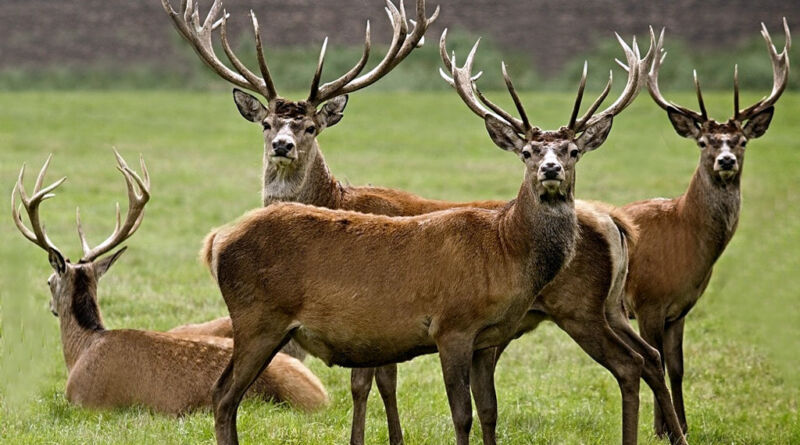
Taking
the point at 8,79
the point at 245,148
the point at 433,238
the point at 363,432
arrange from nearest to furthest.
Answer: the point at 433,238
the point at 363,432
the point at 245,148
the point at 8,79

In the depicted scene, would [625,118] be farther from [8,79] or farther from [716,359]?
[716,359]

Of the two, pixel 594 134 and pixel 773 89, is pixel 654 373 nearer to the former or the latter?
pixel 594 134

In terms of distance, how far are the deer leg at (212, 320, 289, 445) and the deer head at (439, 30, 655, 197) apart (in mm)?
1666

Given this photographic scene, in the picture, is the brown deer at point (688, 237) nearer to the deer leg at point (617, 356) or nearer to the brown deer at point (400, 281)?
the deer leg at point (617, 356)

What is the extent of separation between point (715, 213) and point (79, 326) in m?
4.70

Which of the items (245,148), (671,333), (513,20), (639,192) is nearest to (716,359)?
(671,333)

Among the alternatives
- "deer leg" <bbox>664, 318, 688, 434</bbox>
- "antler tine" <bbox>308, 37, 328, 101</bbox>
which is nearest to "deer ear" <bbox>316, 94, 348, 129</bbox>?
"antler tine" <bbox>308, 37, 328, 101</bbox>

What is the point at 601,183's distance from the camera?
21.1 metres

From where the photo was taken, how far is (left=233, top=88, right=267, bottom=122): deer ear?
8.73m

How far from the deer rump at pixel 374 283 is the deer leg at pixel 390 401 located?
A: 1.06 meters

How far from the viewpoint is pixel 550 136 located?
22.7 ft

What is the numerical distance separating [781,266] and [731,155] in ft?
20.1

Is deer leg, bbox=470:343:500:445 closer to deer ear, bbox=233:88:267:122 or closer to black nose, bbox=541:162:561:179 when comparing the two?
black nose, bbox=541:162:561:179

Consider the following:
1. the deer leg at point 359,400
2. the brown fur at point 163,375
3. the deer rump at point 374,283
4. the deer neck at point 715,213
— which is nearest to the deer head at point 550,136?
the deer rump at point 374,283
